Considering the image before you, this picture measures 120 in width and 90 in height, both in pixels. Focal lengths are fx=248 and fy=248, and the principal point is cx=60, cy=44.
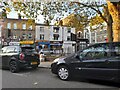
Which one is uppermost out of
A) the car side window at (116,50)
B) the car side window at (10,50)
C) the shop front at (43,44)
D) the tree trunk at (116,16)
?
the tree trunk at (116,16)

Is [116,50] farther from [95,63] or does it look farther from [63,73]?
[63,73]

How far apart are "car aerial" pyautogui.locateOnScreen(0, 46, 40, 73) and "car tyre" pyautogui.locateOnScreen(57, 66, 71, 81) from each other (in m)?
3.33

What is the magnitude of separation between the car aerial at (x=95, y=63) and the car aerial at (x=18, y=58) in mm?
3359

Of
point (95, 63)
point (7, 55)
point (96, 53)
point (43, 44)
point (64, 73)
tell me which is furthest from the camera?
point (43, 44)

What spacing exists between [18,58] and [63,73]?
147 inches

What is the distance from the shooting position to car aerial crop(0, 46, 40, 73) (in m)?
13.0

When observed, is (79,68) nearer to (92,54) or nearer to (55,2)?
(92,54)

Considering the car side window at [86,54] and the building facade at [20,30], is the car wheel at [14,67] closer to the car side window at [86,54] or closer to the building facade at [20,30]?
the car side window at [86,54]

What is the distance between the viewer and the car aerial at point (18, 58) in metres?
13.0

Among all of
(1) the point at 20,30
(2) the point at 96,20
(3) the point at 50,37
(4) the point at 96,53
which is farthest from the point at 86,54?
(3) the point at 50,37

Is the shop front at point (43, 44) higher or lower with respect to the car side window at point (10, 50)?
lower

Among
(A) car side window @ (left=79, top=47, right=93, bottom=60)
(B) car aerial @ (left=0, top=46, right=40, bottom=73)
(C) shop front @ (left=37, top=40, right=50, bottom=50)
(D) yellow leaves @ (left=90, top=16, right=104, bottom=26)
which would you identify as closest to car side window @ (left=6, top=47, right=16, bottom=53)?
(B) car aerial @ (left=0, top=46, right=40, bottom=73)

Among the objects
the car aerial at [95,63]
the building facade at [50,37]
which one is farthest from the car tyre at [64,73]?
the building facade at [50,37]

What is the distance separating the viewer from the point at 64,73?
10109 mm
